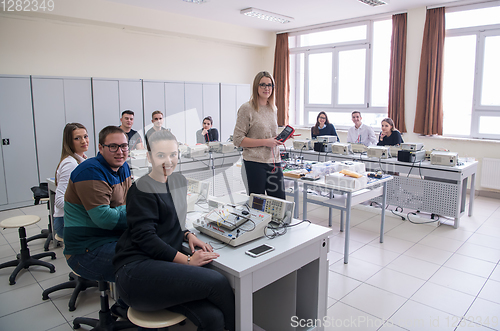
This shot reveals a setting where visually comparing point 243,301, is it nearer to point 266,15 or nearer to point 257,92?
point 257,92

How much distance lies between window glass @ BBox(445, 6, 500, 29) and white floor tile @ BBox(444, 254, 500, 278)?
4.06 meters

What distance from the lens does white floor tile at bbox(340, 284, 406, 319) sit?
232 cm

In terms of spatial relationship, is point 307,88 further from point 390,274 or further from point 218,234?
point 218,234

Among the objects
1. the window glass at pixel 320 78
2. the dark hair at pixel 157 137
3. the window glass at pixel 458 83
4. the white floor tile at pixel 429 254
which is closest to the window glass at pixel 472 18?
the window glass at pixel 458 83

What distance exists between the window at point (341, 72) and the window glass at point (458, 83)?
1038 millimetres

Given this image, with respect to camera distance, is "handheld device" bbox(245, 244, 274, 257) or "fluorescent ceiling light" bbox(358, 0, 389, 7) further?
"fluorescent ceiling light" bbox(358, 0, 389, 7)

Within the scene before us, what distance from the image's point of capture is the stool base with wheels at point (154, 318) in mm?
1435

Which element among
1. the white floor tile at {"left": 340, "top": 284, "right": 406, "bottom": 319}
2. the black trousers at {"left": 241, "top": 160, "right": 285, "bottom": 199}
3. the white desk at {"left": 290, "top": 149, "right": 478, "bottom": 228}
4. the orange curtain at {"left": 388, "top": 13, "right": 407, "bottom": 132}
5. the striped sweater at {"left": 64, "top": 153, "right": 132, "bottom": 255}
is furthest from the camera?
the orange curtain at {"left": 388, "top": 13, "right": 407, "bottom": 132}

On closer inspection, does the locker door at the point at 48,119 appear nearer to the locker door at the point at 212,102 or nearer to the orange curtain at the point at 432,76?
the locker door at the point at 212,102

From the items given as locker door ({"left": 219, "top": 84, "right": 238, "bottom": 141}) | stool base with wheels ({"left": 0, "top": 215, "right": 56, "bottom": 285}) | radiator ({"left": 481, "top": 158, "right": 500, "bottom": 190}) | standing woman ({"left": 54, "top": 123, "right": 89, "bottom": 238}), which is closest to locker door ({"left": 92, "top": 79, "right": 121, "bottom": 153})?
locker door ({"left": 219, "top": 84, "right": 238, "bottom": 141})

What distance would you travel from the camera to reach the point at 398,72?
19.8ft

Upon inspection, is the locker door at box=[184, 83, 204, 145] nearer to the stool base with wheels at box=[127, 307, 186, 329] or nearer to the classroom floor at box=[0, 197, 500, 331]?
the classroom floor at box=[0, 197, 500, 331]

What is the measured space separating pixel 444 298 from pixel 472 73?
4.44 metres

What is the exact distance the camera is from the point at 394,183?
433 centimetres
